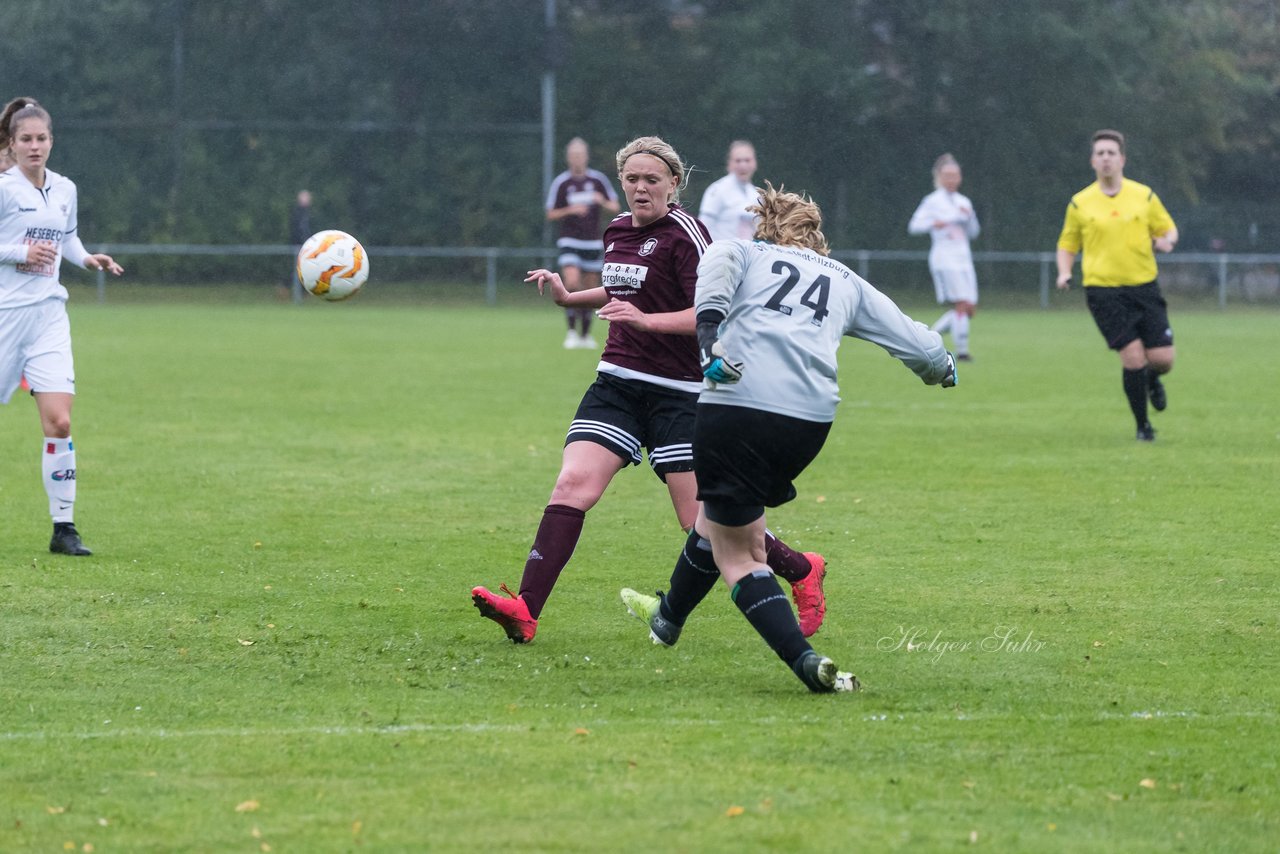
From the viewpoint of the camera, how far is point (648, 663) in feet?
19.1

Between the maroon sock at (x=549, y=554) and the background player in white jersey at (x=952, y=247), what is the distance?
1361 cm

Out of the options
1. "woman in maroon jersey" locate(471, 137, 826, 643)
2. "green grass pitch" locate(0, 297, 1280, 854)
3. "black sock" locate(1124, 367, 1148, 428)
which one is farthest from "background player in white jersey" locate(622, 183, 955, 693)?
"black sock" locate(1124, 367, 1148, 428)

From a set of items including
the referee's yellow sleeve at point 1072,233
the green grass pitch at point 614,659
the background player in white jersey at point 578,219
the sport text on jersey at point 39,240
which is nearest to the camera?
the green grass pitch at point 614,659

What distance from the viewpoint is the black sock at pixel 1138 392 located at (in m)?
12.3

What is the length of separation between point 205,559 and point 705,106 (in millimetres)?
29794

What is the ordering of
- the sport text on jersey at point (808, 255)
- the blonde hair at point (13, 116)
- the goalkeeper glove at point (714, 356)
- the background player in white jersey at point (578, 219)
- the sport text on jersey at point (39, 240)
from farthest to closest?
the background player in white jersey at point (578, 219)
the sport text on jersey at point (39, 240)
the blonde hair at point (13, 116)
the sport text on jersey at point (808, 255)
the goalkeeper glove at point (714, 356)

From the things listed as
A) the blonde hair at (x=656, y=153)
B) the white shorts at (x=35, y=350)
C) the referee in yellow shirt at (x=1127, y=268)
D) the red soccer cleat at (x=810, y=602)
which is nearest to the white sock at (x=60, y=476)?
the white shorts at (x=35, y=350)

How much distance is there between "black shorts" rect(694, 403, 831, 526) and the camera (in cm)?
528

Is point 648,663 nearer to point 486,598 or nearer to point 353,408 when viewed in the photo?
→ point 486,598

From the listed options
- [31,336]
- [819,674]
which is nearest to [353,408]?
[31,336]

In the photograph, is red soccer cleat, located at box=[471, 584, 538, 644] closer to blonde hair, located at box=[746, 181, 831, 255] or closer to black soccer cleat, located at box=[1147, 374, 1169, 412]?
blonde hair, located at box=[746, 181, 831, 255]

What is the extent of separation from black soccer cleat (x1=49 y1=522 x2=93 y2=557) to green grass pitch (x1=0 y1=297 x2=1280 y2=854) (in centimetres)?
15

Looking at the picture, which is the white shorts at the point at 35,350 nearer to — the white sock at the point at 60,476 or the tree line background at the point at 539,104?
the white sock at the point at 60,476

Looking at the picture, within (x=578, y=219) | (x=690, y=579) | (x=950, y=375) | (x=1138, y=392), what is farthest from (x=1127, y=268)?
(x=578, y=219)
